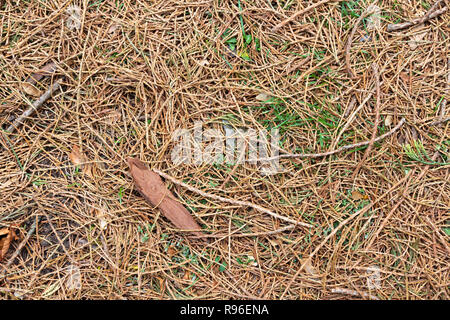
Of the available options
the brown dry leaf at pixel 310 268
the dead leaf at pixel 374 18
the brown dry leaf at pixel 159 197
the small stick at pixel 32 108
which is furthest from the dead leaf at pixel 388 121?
the small stick at pixel 32 108

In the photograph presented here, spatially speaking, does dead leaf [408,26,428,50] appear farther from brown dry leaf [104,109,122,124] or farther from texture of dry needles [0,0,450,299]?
brown dry leaf [104,109,122,124]

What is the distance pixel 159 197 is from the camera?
6.62ft

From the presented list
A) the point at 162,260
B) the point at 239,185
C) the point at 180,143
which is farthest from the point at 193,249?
the point at 180,143

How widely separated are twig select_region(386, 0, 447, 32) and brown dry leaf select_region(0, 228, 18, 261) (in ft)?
8.58

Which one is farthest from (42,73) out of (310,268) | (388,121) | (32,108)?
(388,121)

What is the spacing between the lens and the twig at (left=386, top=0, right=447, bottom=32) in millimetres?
2096

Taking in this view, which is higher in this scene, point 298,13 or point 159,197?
point 298,13

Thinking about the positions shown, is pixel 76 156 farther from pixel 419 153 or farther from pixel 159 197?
pixel 419 153

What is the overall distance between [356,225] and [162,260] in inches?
46.5

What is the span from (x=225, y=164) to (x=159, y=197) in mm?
445

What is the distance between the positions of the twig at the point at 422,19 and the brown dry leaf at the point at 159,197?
5.62 feet

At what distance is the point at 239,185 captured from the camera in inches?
80.8

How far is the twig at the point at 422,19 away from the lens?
6.88 feet

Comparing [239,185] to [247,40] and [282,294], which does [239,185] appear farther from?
[247,40]
